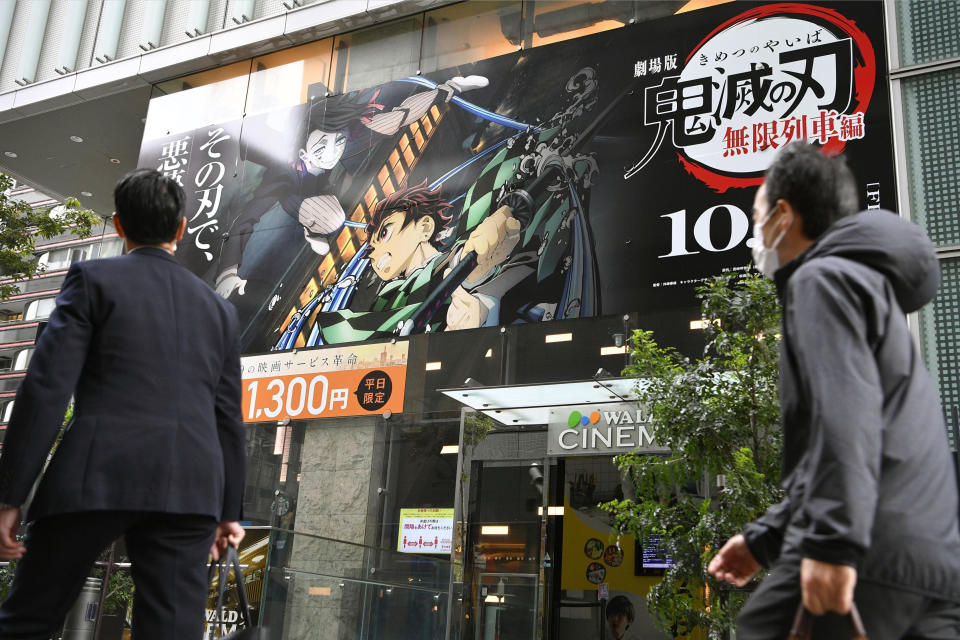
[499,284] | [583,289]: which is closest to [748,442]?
[583,289]

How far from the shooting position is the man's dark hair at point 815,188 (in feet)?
5.77

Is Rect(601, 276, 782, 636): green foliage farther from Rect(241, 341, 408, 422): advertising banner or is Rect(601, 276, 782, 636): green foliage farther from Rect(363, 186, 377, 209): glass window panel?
Rect(363, 186, 377, 209): glass window panel

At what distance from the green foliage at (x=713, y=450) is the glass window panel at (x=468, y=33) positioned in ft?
18.4

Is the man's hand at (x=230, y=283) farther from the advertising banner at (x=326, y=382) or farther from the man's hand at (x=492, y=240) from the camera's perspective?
the man's hand at (x=492, y=240)

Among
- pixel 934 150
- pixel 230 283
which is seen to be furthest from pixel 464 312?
pixel 934 150

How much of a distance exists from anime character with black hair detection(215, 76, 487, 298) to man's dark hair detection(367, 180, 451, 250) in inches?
19.8

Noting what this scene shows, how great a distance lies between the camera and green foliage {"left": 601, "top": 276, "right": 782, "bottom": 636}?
16.2 feet

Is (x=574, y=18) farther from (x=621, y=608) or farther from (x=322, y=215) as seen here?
(x=621, y=608)

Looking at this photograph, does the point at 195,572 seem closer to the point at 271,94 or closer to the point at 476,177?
the point at 476,177

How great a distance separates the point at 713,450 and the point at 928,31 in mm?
4139

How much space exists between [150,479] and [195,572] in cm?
Answer: 27

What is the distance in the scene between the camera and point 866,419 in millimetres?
1421

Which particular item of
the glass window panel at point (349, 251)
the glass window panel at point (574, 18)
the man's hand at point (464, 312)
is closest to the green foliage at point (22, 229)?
the glass window panel at point (349, 251)

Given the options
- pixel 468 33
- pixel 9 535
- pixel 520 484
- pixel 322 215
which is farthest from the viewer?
pixel 468 33
